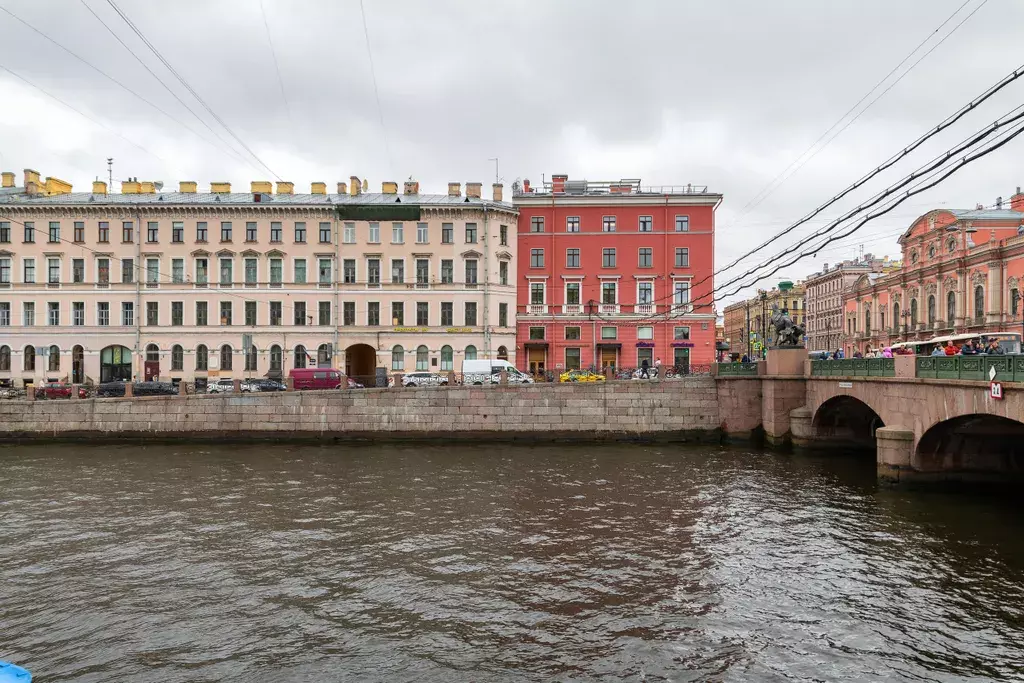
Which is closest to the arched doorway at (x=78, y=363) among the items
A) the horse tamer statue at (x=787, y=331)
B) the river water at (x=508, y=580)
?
the river water at (x=508, y=580)

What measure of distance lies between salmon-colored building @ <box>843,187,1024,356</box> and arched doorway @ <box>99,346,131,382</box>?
183ft

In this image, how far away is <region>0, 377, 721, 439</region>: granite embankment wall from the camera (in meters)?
29.8

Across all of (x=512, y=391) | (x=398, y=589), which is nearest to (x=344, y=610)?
(x=398, y=589)

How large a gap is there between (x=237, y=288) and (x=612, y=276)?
24.5 m

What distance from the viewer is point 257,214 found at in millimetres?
44750

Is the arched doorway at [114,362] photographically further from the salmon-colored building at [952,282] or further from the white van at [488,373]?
the salmon-colored building at [952,282]

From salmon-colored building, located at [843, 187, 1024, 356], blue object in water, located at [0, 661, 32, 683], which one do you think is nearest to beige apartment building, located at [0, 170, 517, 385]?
salmon-colored building, located at [843, 187, 1024, 356]

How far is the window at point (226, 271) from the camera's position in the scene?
45.0 metres

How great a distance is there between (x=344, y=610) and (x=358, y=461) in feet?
47.7

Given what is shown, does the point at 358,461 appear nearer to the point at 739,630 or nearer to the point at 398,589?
the point at 398,589

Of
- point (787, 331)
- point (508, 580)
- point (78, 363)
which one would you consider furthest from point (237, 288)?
point (508, 580)

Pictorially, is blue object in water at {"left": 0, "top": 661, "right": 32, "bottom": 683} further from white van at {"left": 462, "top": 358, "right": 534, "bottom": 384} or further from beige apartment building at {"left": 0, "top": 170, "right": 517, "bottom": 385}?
beige apartment building at {"left": 0, "top": 170, "right": 517, "bottom": 385}

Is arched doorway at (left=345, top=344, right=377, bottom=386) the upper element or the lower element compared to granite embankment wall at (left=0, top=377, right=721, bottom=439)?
upper

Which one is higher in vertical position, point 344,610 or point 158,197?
point 158,197
